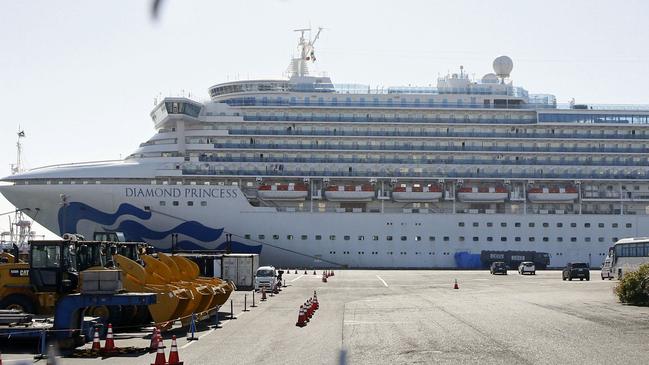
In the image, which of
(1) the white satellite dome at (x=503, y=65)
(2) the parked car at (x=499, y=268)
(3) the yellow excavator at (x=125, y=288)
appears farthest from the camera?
(1) the white satellite dome at (x=503, y=65)

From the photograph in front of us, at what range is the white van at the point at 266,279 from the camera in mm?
36625

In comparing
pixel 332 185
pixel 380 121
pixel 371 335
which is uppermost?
A: pixel 380 121

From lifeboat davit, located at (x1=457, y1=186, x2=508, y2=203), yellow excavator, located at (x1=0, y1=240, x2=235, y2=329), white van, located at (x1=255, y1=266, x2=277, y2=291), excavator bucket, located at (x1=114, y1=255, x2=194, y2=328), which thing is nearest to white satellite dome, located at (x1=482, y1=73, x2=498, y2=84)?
lifeboat davit, located at (x1=457, y1=186, x2=508, y2=203)

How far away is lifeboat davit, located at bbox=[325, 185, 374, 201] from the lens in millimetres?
59688

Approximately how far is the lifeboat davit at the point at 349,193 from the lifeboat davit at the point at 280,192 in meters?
1.88

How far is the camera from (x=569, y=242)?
6128 centimetres

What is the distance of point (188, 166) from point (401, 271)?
1624 cm

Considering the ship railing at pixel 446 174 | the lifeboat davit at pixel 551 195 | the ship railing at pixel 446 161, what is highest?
the ship railing at pixel 446 161

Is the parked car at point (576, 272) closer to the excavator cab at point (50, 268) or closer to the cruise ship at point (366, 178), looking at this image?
the cruise ship at point (366, 178)

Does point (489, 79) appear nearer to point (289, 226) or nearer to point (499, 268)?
point (499, 268)

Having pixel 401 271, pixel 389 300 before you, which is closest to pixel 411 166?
pixel 401 271

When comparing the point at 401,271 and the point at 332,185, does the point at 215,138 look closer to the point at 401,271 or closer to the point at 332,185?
the point at 332,185

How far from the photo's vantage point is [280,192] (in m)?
59.2

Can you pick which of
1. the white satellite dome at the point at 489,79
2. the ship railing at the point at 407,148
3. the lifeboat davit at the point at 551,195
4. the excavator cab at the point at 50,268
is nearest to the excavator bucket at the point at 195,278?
the excavator cab at the point at 50,268
